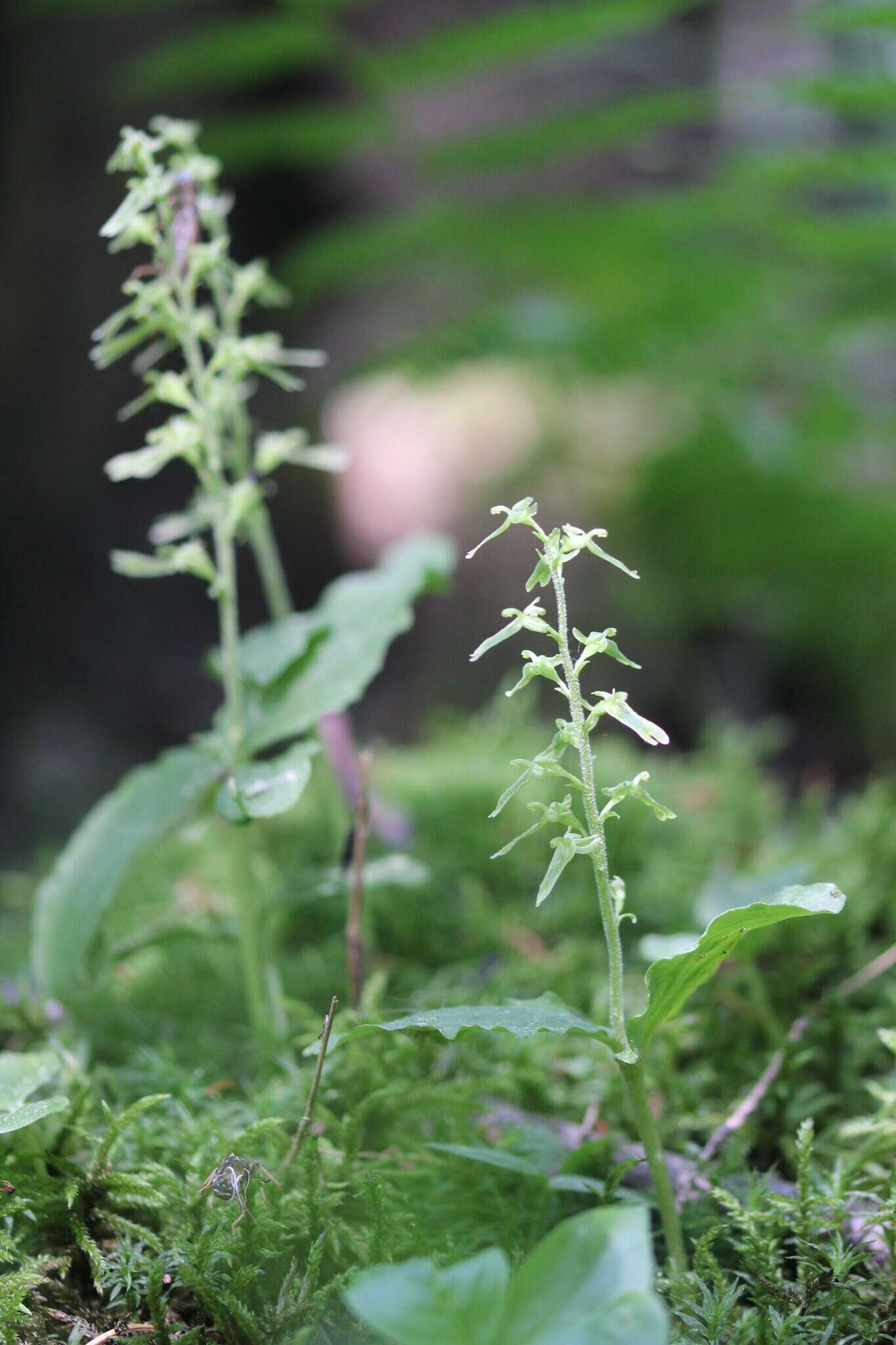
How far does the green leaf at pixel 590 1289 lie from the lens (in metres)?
0.56

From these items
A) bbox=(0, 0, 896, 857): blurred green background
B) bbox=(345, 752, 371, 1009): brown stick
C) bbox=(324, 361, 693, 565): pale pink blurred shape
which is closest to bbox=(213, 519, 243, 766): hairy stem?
bbox=(345, 752, 371, 1009): brown stick

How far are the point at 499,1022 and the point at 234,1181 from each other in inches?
9.6

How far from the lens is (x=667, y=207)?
9.71 ft

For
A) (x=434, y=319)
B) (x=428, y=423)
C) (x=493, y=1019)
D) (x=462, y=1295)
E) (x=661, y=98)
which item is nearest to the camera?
(x=462, y=1295)

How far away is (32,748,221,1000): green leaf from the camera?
1.11 m

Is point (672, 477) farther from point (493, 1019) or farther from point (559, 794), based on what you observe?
point (493, 1019)

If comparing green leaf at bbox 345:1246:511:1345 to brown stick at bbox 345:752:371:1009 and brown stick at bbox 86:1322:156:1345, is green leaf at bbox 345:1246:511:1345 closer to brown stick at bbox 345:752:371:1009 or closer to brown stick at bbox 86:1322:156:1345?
brown stick at bbox 86:1322:156:1345

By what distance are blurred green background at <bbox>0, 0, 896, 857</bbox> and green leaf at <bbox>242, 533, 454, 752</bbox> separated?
1.60m

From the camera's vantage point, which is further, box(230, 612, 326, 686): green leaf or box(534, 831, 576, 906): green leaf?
box(230, 612, 326, 686): green leaf

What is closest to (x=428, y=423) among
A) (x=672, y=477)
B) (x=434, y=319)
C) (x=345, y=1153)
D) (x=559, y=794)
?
(x=434, y=319)

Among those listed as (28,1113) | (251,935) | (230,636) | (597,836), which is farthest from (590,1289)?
(230,636)

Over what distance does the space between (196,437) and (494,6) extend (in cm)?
400

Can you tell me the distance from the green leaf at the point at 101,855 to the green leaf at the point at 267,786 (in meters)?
0.09

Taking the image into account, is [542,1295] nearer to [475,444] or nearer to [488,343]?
[488,343]
